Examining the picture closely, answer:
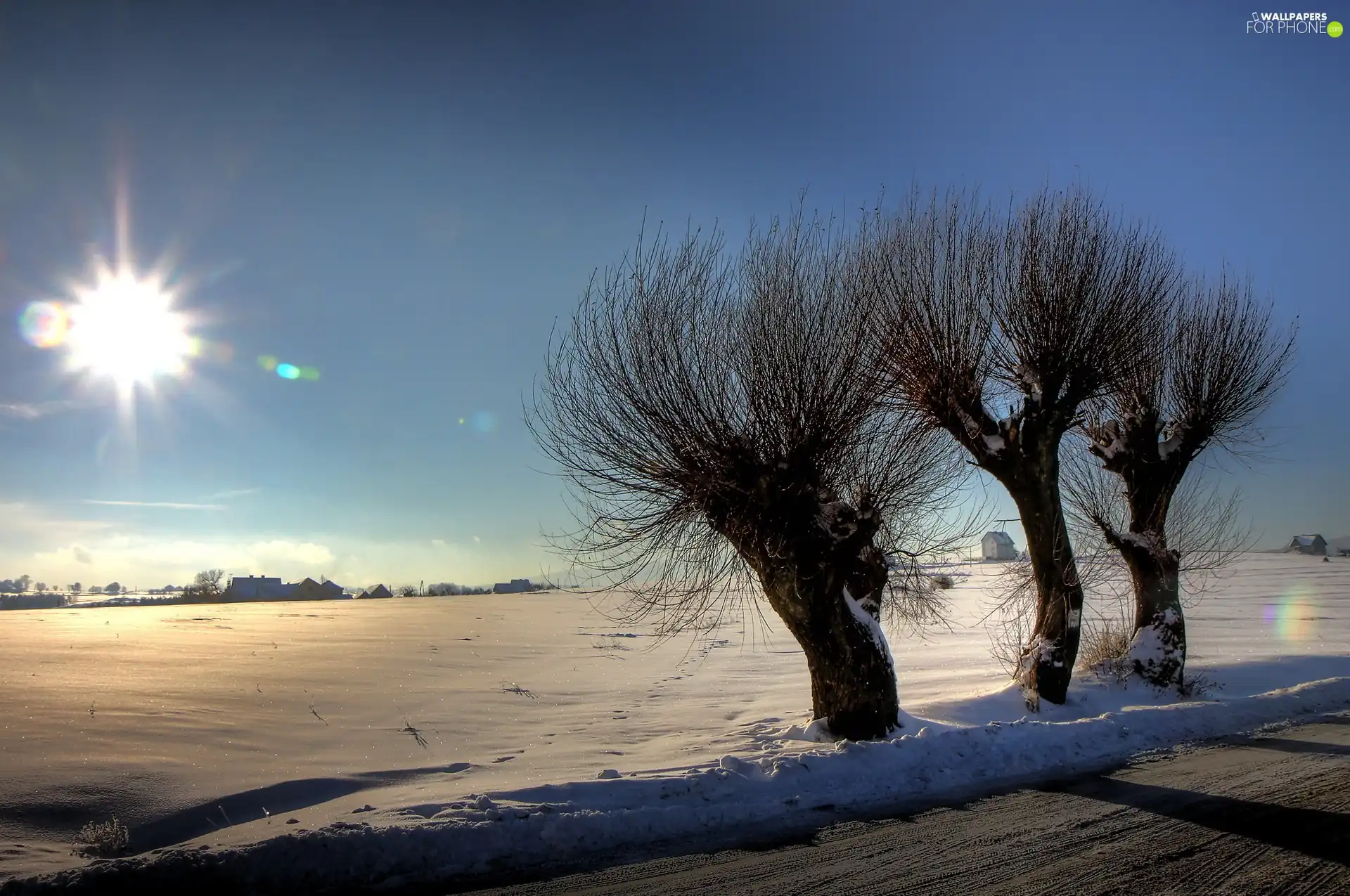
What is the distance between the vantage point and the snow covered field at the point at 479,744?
5.29 meters

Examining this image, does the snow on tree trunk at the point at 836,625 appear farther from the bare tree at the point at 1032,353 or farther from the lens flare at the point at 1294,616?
the lens flare at the point at 1294,616

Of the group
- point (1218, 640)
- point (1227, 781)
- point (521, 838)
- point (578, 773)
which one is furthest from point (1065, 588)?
point (1218, 640)

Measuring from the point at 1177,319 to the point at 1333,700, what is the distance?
6.95 meters

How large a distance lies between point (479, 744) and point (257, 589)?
77.9 metres

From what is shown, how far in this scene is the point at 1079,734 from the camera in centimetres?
870

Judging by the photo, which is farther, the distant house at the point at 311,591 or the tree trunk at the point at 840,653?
the distant house at the point at 311,591

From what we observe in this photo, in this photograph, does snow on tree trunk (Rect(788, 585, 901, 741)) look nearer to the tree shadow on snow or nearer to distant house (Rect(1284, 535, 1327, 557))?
the tree shadow on snow

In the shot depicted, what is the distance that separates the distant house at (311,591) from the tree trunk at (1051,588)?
252 feet

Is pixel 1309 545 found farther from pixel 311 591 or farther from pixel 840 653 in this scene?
pixel 311 591

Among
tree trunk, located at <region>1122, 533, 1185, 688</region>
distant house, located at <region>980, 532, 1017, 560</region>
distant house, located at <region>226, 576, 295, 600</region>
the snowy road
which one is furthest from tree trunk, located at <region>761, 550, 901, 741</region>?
distant house, located at <region>980, 532, 1017, 560</region>

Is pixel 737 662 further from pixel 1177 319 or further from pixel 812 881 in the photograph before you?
pixel 812 881

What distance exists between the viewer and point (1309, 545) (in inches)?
3196

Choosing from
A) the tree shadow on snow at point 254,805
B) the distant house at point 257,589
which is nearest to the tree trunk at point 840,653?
the tree shadow on snow at point 254,805

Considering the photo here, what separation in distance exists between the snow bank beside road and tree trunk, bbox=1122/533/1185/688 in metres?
4.56
